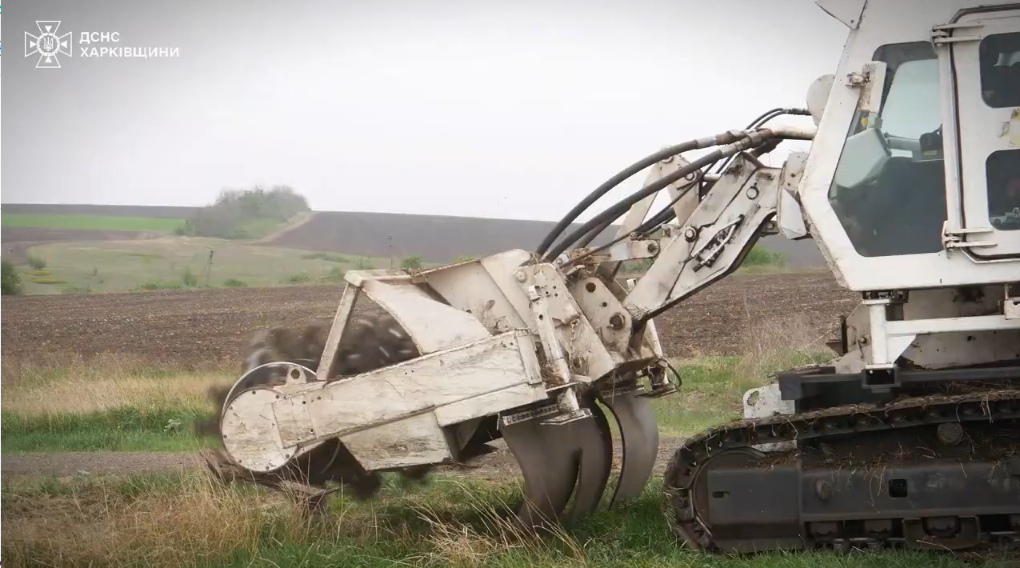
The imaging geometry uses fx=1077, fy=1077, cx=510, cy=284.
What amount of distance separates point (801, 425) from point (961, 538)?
3.21ft

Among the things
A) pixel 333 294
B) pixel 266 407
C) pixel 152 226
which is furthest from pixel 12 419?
pixel 152 226

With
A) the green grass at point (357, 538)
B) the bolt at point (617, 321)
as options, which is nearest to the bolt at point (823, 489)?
the green grass at point (357, 538)

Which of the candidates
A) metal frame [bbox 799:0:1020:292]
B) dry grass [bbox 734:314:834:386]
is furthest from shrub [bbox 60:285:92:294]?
metal frame [bbox 799:0:1020:292]

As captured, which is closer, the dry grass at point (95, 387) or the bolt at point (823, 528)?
the bolt at point (823, 528)

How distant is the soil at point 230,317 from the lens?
21.4 meters

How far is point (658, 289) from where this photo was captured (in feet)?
21.5

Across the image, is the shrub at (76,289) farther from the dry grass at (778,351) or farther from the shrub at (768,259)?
the dry grass at (778,351)

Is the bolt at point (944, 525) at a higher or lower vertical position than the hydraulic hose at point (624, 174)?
lower

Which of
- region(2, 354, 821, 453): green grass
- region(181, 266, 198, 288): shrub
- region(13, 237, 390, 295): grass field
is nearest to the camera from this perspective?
region(2, 354, 821, 453): green grass

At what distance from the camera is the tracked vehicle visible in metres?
5.43

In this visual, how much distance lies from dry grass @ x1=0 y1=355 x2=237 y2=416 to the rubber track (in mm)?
6439

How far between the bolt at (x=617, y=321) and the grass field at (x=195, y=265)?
1304 inches

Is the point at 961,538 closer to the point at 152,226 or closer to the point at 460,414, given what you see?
the point at 460,414

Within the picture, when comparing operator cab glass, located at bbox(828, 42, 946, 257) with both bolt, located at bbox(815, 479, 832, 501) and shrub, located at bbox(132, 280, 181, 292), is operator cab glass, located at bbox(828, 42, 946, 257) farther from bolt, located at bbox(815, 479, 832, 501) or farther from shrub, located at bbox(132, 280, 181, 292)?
shrub, located at bbox(132, 280, 181, 292)
